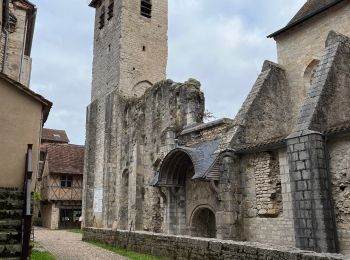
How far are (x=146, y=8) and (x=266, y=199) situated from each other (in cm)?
1681

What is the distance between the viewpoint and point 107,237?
41.5ft

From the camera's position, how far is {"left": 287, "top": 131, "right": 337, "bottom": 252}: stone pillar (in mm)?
7129

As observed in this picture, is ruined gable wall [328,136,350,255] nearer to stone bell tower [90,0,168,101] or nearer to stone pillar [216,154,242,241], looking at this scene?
stone pillar [216,154,242,241]

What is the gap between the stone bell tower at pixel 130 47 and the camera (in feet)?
67.2

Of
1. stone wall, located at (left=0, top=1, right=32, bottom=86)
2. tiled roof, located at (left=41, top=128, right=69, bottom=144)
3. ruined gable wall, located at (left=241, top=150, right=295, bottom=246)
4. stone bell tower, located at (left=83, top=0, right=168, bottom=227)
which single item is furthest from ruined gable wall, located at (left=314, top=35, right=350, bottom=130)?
tiled roof, located at (left=41, top=128, right=69, bottom=144)

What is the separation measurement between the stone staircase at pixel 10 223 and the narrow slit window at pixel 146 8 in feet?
57.6

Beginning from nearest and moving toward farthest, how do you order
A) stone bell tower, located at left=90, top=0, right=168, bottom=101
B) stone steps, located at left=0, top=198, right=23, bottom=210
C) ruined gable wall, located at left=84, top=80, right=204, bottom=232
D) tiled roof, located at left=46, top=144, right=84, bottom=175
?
stone steps, located at left=0, top=198, right=23, bottom=210, ruined gable wall, located at left=84, top=80, right=204, bottom=232, stone bell tower, located at left=90, top=0, right=168, bottom=101, tiled roof, located at left=46, top=144, right=84, bottom=175

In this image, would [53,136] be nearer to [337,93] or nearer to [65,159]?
[65,159]

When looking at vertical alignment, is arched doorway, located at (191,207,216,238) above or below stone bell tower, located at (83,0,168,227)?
below

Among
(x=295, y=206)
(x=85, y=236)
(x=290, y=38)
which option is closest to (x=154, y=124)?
(x=85, y=236)

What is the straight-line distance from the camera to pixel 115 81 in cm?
2033

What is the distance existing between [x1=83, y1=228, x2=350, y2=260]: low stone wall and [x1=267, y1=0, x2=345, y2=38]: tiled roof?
807 centimetres

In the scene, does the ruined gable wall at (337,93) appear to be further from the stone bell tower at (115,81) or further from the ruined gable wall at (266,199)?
the stone bell tower at (115,81)

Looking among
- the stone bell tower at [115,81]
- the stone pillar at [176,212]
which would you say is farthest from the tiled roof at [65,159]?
the stone pillar at [176,212]
